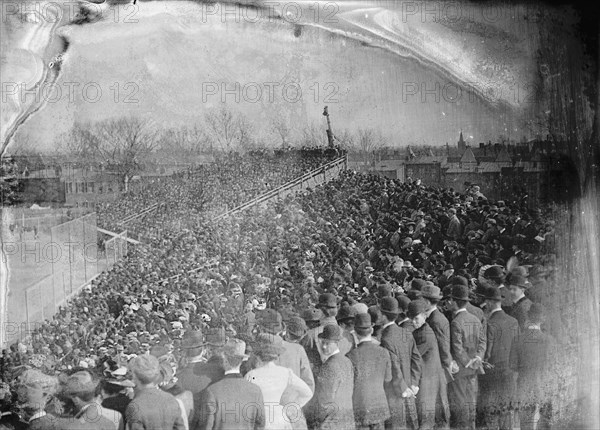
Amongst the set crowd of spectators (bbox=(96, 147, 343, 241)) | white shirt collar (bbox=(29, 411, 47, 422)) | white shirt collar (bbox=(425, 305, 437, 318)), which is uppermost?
crowd of spectators (bbox=(96, 147, 343, 241))

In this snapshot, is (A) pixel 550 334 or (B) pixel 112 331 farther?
(A) pixel 550 334

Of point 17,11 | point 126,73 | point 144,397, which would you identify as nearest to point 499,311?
point 144,397

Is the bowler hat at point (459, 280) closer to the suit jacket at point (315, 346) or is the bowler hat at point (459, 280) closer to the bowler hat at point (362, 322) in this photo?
the bowler hat at point (362, 322)

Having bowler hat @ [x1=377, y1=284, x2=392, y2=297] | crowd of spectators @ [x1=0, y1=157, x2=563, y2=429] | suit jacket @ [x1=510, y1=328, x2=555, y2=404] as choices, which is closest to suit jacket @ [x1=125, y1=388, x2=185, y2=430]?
crowd of spectators @ [x1=0, y1=157, x2=563, y2=429]

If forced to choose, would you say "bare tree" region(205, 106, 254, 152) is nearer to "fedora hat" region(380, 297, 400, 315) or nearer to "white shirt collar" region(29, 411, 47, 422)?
"fedora hat" region(380, 297, 400, 315)

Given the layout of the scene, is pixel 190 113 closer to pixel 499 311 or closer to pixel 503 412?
pixel 499 311

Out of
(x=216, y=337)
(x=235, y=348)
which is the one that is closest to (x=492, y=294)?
(x=235, y=348)

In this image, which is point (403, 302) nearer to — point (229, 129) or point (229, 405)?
point (229, 405)
